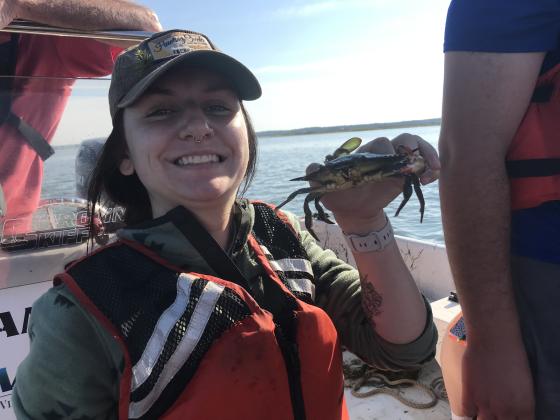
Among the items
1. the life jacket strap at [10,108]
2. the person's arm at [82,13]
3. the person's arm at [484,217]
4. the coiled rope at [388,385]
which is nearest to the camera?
the person's arm at [484,217]

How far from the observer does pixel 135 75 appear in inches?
63.6

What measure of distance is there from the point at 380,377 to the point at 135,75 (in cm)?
332

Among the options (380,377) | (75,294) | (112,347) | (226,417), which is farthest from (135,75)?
(380,377)

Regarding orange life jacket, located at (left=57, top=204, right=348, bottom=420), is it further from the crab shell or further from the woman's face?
the crab shell

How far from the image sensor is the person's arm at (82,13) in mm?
2604

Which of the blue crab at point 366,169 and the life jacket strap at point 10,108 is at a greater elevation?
the life jacket strap at point 10,108

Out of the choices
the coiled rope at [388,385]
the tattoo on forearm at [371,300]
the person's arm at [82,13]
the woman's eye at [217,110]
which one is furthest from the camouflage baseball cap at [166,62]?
the coiled rope at [388,385]

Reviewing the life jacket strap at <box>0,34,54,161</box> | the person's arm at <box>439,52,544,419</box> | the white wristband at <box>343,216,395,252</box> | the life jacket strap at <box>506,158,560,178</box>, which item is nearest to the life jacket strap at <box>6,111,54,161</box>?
the life jacket strap at <box>0,34,54,161</box>

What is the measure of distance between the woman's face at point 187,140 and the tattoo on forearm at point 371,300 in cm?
62

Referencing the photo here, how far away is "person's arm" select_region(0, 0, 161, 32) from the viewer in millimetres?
2604

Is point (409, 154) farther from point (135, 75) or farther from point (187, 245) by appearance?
point (135, 75)

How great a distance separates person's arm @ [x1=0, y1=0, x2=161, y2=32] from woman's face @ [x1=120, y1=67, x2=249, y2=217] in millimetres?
1513

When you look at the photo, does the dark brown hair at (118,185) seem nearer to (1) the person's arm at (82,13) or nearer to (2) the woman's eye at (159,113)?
(2) the woman's eye at (159,113)

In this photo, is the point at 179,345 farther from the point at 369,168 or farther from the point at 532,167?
the point at 532,167
